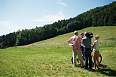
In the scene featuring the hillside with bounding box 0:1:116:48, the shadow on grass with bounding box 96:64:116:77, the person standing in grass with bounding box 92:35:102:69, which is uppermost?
the hillside with bounding box 0:1:116:48

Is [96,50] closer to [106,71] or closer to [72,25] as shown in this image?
[106,71]

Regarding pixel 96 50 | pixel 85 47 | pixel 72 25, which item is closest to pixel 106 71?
pixel 96 50

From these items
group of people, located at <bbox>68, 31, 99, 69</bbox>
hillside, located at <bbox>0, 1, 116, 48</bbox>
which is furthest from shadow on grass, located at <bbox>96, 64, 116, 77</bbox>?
hillside, located at <bbox>0, 1, 116, 48</bbox>

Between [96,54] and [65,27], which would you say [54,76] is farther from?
[65,27]

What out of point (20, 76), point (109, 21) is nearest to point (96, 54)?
point (20, 76)

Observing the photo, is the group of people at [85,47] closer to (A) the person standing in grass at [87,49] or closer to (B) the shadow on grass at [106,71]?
(A) the person standing in grass at [87,49]

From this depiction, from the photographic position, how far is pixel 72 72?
20.3 m

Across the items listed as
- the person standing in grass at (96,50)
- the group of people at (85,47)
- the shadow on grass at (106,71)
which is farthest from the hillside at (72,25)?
the person standing in grass at (96,50)

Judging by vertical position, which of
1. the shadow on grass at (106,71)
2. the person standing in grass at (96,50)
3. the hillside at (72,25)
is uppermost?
the hillside at (72,25)

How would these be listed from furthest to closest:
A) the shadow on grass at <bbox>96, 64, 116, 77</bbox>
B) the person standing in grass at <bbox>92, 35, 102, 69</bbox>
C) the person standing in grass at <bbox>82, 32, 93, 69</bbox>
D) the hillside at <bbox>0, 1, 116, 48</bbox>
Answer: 1. the hillside at <bbox>0, 1, 116, 48</bbox>
2. the person standing in grass at <bbox>92, 35, 102, 69</bbox>
3. the person standing in grass at <bbox>82, 32, 93, 69</bbox>
4. the shadow on grass at <bbox>96, 64, 116, 77</bbox>

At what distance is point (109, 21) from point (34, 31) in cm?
4290

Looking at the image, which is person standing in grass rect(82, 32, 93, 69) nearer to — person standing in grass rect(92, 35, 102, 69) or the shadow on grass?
person standing in grass rect(92, 35, 102, 69)

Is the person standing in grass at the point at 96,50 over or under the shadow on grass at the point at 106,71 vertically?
over

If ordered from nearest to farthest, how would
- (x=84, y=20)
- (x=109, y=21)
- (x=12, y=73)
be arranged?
(x=12, y=73) → (x=109, y=21) → (x=84, y=20)
